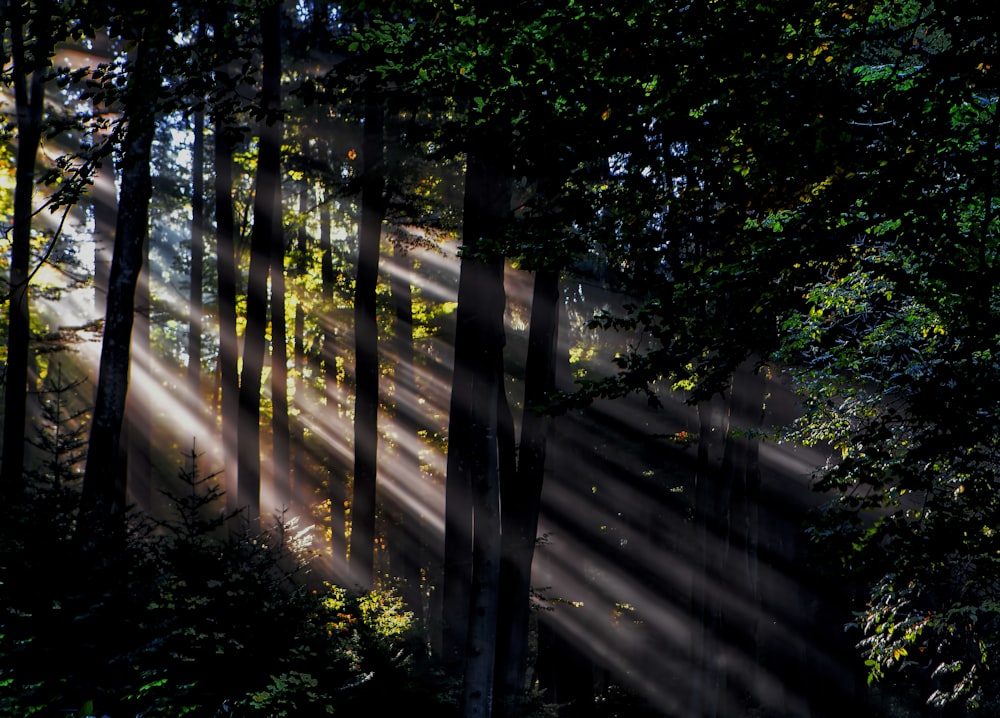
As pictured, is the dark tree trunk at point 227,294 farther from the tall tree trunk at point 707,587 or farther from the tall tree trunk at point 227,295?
the tall tree trunk at point 707,587

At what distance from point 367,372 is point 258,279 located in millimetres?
2747

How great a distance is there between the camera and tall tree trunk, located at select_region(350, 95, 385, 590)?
1409 centimetres

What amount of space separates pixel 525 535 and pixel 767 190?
313 inches

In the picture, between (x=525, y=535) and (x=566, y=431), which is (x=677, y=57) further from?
(x=566, y=431)

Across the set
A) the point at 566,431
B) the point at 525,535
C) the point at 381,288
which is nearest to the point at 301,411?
the point at 381,288

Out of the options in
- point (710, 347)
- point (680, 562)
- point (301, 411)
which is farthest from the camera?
point (301, 411)

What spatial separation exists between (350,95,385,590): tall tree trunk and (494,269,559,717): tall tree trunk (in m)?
3.41

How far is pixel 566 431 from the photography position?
23.3 m

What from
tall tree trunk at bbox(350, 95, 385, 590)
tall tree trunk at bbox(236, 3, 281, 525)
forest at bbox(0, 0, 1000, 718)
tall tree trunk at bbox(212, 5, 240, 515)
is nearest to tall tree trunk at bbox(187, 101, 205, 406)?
forest at bbox(0, 0, 1000, 718)

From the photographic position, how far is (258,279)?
14555 mm

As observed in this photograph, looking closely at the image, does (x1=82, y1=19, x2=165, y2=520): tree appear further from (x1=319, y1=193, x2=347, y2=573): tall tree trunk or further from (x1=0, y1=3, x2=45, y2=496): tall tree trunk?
(x1=319, y1=193, x2=347, y2=573): tall tree trunk

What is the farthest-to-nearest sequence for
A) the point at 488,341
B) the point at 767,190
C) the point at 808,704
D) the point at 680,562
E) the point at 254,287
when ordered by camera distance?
the point at 680,562 → the point at 808,704 → the point at 254,287 → the point at 488,341 → the point at 767,190

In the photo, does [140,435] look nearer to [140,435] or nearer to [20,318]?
[140,435]

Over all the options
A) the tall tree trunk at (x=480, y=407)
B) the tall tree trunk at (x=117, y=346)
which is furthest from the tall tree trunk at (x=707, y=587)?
the tall tree trunk at (x=117, y=346)
